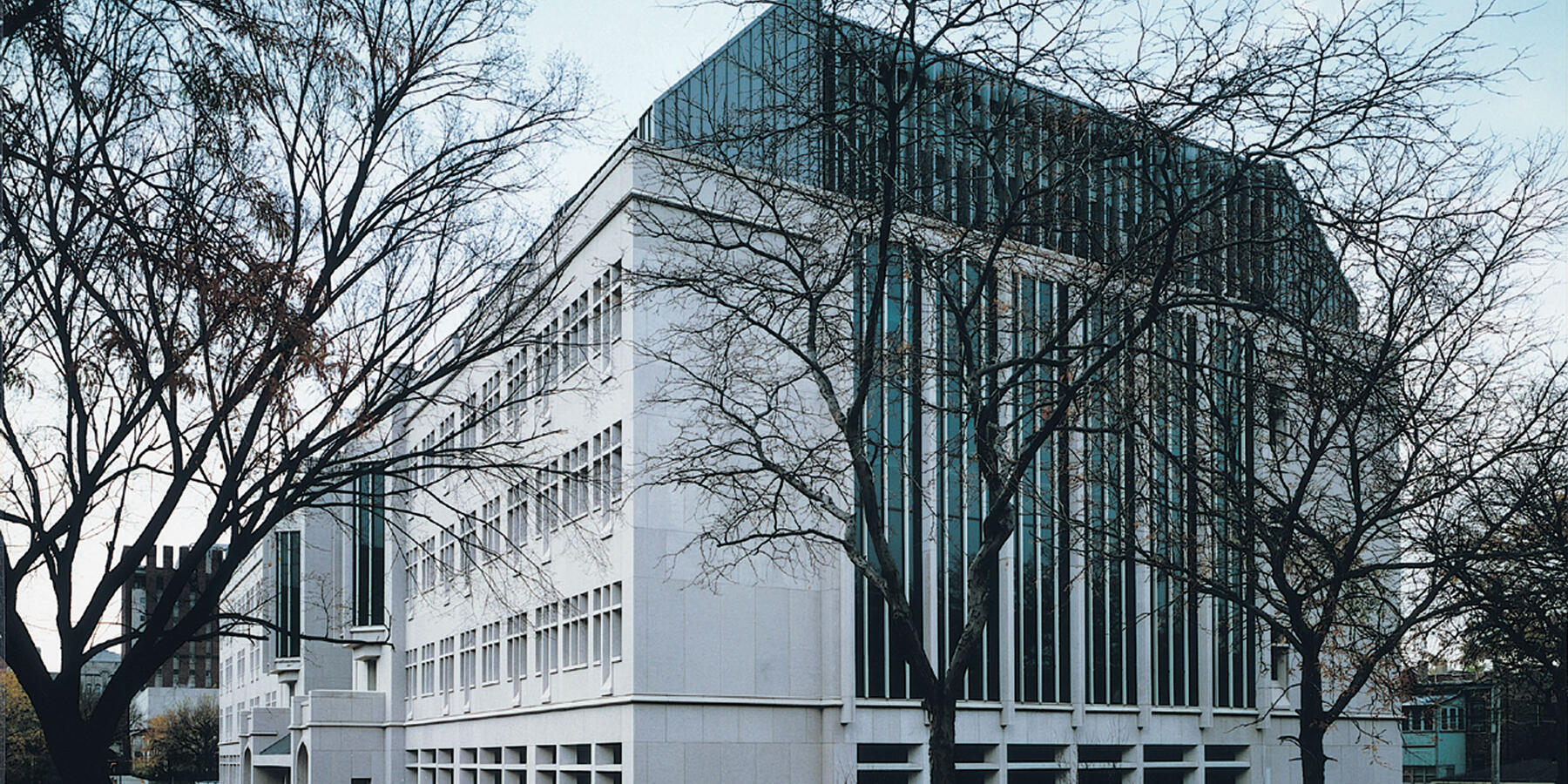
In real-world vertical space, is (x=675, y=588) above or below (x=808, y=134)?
below

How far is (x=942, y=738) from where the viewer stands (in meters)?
16.0

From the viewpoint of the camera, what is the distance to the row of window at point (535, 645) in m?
40.9

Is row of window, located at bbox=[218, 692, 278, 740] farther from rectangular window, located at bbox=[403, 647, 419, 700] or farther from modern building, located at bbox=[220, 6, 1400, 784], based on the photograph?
modern building, located at bbox=[220, 6, 1400, 784]

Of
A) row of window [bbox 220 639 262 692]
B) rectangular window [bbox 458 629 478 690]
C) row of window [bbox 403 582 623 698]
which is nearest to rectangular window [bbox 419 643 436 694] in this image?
row of window [bbox 403 582 623 698]

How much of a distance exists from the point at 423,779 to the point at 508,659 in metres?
15.0

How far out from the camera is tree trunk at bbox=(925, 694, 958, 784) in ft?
52.1

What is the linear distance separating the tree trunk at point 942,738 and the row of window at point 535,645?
21.1 metres

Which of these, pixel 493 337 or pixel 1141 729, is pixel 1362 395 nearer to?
pixel 493 337

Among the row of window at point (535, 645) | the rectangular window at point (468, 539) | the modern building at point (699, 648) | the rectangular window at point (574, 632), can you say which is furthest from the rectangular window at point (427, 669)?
the rectangular window at point (574, 632)

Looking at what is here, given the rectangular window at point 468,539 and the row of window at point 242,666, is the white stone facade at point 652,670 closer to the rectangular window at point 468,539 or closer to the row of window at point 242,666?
the rectangular window at point 468,539

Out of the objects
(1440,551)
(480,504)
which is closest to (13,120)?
(1440,551)

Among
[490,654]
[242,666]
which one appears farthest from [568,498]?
[242,666]

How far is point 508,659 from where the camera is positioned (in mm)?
49250

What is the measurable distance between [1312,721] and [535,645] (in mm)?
29013
